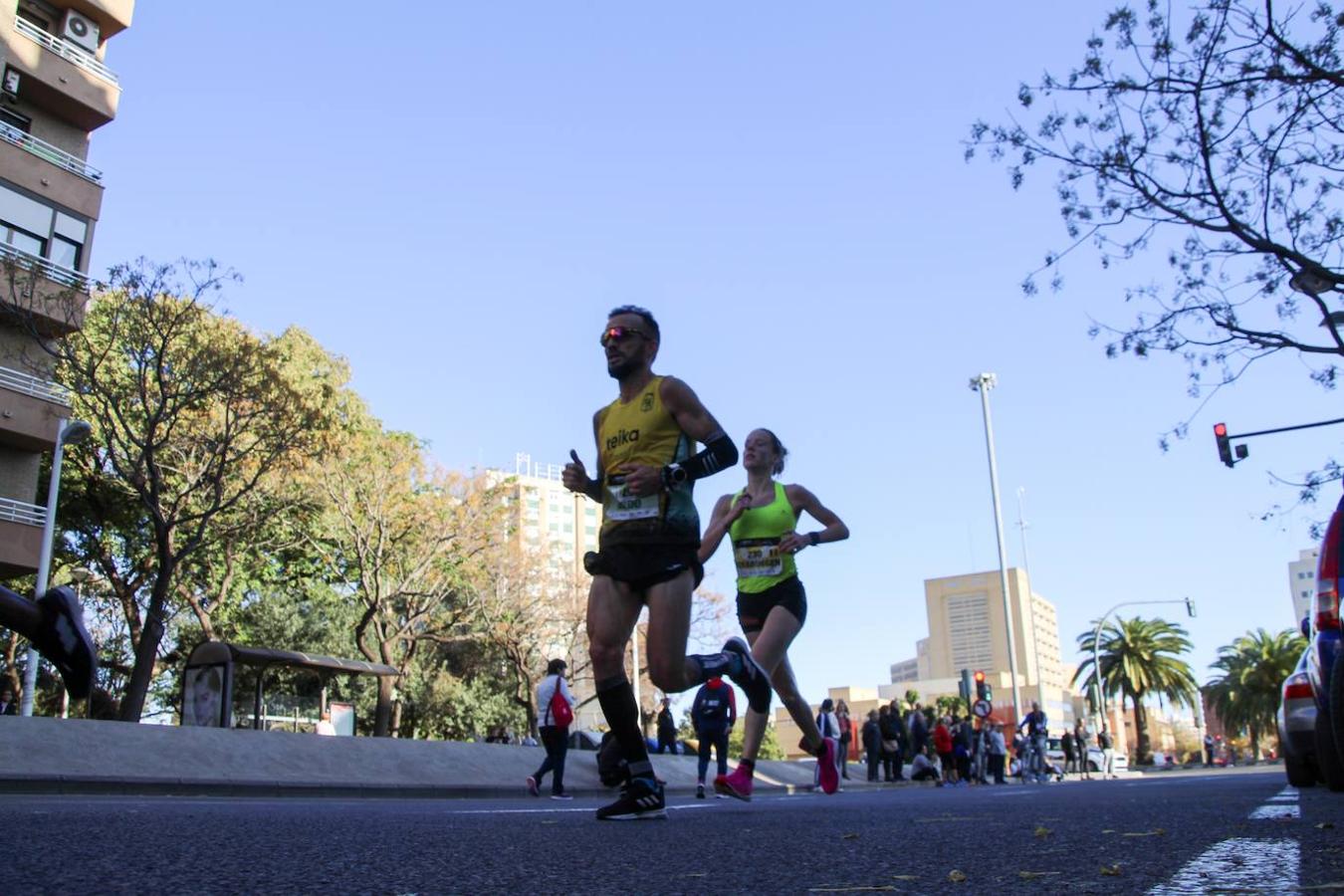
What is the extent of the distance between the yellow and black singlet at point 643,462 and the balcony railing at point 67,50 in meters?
27.9

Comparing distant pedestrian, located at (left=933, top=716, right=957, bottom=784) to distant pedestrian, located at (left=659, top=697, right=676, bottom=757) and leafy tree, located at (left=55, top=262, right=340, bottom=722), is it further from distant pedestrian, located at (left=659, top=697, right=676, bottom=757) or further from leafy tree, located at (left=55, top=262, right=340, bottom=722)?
leafy tree, located at (left=55, top=262, right=340, bottom=722)

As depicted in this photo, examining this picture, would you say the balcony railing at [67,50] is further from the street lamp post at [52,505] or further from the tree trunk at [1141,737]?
the tree trunk at [1141,737]

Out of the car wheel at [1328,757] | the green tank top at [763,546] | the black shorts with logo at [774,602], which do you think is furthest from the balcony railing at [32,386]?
the car wheel at [1328,757]

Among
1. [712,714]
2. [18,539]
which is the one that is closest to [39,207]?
[18,539]

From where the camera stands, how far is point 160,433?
2798 centimetres

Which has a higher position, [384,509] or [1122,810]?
[384,509]

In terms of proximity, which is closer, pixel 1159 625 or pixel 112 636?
pixel 112 636

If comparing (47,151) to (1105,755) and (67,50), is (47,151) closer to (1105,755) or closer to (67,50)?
(67,50)

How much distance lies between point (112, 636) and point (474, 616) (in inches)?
430

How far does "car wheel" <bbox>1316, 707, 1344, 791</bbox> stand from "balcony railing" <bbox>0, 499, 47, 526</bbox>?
26243 mm

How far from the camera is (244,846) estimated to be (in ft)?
10.2

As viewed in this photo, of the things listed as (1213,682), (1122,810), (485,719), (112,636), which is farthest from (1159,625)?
(1122,810)

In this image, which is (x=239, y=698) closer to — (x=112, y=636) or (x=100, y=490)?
(x=112, y=636)

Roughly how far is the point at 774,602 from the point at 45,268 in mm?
24945
